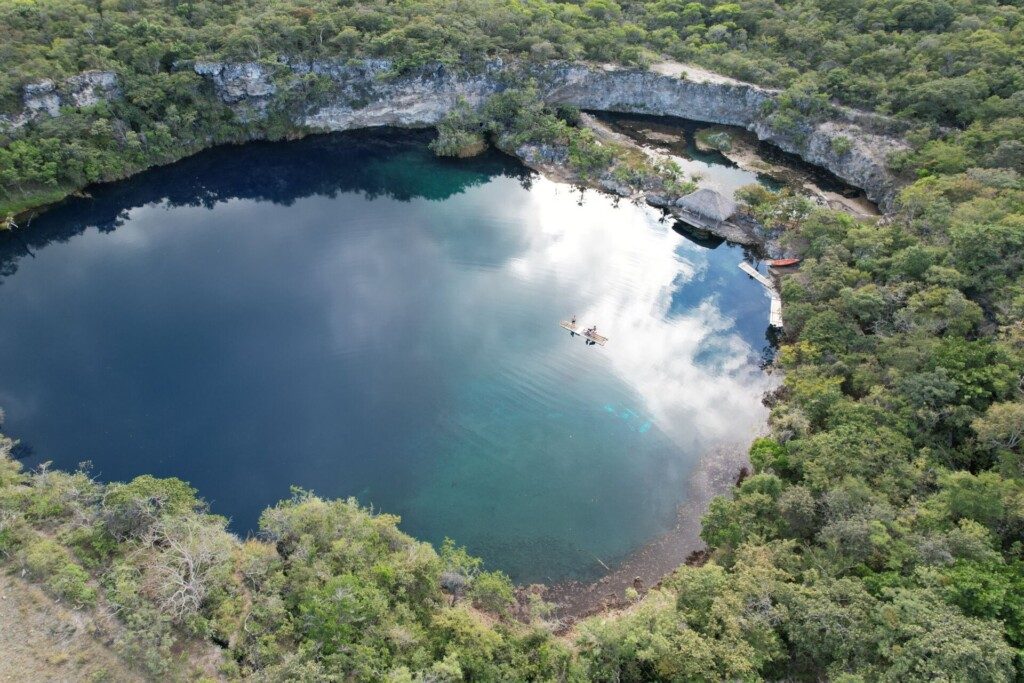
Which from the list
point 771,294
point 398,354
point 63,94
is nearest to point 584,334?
point 398,354

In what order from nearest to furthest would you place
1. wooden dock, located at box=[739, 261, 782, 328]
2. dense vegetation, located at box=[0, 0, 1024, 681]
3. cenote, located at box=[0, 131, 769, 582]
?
dense vegetation, located at box=[0, 0, 1024, 681] < cenote, located at box=[0, 131, 769, 582] < wooden dock, located at box=[739, 261, 782, 328]

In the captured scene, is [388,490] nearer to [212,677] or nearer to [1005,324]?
[212,677]

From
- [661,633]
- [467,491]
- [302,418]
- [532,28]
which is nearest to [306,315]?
[302,418]

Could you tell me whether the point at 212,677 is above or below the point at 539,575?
above

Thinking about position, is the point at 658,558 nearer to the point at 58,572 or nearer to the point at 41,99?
the point at 58,572

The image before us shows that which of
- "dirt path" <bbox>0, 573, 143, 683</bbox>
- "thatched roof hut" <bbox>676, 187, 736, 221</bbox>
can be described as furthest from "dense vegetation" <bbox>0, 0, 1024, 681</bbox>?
"thatched roof hut" <bbox>676, 187, 736, 221</bbox>

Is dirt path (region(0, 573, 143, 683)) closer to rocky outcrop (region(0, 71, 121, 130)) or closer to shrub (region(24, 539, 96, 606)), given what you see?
shrub (region(24, 539, 96, 606))

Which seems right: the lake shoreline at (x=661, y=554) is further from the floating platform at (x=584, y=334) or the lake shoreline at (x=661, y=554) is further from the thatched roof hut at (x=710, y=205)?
the thatched roof hut at (x=710, y=205)
